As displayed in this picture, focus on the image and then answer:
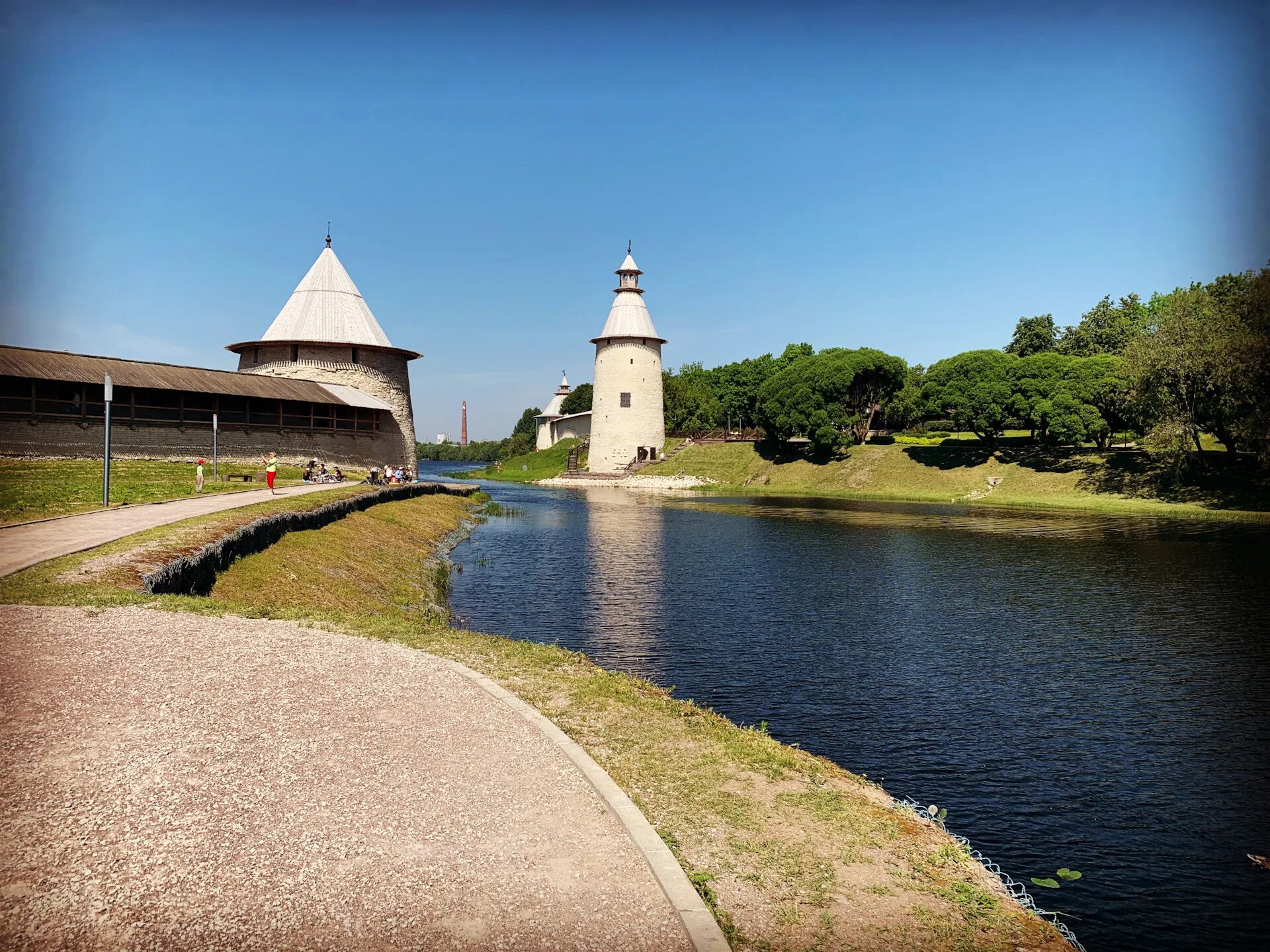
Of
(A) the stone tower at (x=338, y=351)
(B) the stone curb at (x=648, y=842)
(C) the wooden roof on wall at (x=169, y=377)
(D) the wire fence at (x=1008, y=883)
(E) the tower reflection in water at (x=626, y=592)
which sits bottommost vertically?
(D) the wire fence at (x=1008, y=883)

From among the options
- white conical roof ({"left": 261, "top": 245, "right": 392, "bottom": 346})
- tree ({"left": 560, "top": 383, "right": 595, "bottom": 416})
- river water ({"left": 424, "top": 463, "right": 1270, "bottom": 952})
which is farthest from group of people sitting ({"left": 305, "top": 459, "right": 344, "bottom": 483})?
tree ({"left": 560, "top": 383, "right": 595, "bottom": 416})

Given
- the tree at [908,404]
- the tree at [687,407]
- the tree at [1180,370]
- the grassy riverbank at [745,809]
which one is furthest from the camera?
the tree at [687,407]

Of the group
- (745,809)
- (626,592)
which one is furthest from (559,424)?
(745,809)

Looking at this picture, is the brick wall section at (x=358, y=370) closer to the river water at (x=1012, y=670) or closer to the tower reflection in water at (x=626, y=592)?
the tower reflection in water at (x=626, y=592)

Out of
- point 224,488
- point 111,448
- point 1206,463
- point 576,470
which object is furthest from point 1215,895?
point 576,470

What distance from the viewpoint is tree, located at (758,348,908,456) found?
68562 millimetres

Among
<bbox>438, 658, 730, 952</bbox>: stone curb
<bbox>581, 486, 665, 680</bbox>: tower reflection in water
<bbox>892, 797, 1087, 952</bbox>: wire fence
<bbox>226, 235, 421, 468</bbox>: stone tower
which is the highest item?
<bbox>226, 235, 421, 468</bbox>: stone tower

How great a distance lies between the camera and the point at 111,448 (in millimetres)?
37125

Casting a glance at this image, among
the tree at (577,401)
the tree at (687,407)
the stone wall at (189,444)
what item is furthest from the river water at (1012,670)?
the tree at (577,401)

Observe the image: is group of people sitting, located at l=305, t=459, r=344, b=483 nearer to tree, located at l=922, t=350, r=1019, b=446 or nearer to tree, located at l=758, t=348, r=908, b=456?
tree, located at l=758, t=348, r=908, b=456

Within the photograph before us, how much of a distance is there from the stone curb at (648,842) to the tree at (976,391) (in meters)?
56.8

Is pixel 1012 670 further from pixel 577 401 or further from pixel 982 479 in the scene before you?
pixel 577 401

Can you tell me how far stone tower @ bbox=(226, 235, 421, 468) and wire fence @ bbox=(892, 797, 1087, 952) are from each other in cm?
4271

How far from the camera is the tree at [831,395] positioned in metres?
68.6
